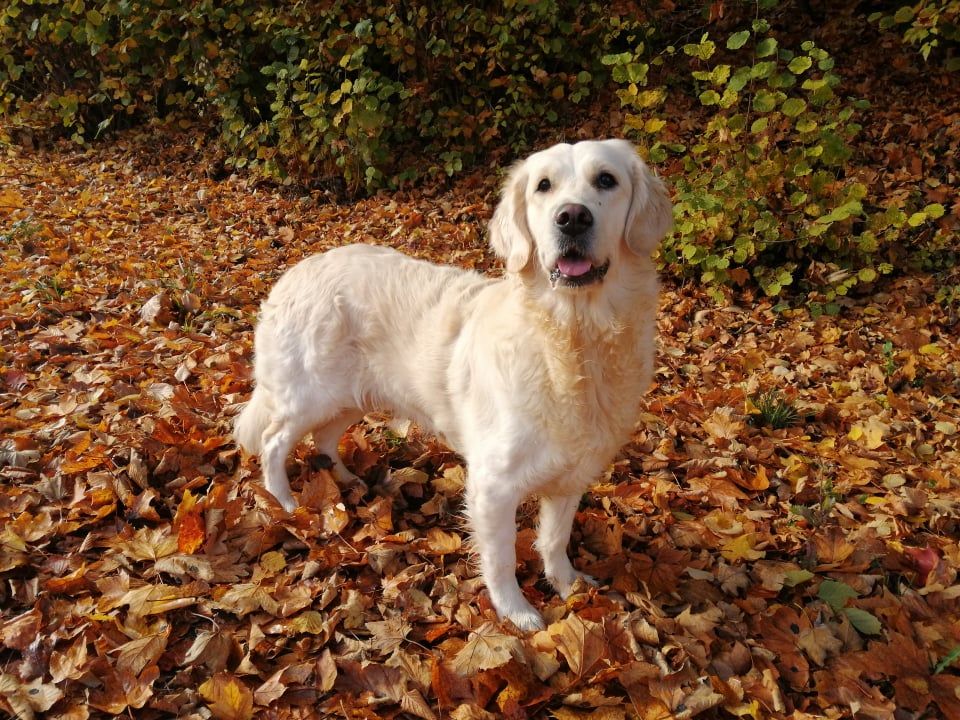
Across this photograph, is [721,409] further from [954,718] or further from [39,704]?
[39,704]

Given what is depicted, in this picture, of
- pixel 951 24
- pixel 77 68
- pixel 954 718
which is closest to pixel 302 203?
pixel 77 68

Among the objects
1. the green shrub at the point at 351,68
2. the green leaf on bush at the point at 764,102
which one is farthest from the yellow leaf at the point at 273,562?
the green shrub at the point at 351,68

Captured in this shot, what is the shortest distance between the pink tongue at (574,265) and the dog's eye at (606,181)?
1.04 feet

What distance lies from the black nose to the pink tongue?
0.09 meters

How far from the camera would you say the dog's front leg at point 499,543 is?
7.63 feet

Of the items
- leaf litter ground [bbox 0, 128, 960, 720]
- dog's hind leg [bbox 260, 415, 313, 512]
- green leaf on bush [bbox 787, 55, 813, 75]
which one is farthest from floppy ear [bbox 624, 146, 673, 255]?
green leaf on bush [bbox 787, 55, 813, 75]

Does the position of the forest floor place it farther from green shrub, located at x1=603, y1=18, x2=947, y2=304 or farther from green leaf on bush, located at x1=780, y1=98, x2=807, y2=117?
green leaf on bush, located at x1=780, y1=98, x2=807, y2=117

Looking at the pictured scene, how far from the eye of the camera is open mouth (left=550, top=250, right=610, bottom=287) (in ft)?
7.20

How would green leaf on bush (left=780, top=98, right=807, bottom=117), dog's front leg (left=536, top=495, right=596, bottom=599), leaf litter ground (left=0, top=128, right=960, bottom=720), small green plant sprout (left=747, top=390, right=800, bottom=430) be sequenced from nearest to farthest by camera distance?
1. leaf litter ground (left=0, top=128, right=960, bottom=720)
2. dog's front leg (left=536, top=495, right=596, bottom=599)
3. small green plant sprout (left=747, top=390, right=800, bottom=430)
4. green leaf on bush (left=780, top=98, right=807, bottom=117)

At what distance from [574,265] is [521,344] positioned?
0.34 meters

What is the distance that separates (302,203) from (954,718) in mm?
6722

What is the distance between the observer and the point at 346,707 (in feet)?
6.38

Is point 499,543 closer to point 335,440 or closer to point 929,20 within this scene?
point 335,440

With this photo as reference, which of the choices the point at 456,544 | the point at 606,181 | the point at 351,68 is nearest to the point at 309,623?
the point at 456,544
